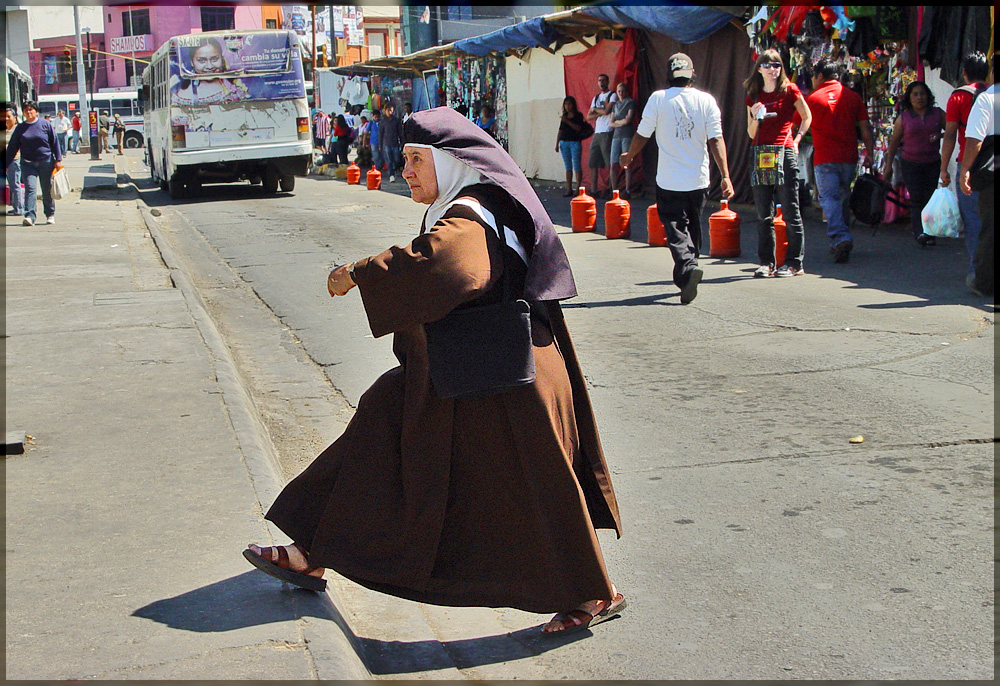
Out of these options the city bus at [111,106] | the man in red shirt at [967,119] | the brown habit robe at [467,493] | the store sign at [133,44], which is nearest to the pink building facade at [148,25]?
the store sign at [133,44]

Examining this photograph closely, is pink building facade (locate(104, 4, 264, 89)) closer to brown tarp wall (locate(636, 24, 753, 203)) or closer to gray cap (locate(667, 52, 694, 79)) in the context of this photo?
brown tarp wall (locate(636, 24, 753, 203))

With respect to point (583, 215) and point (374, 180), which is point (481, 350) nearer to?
point (583, 215)

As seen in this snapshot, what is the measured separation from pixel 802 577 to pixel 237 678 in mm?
2014

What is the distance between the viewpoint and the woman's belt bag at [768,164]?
32.4 feet

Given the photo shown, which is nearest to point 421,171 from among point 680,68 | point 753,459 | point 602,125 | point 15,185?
point 753,459

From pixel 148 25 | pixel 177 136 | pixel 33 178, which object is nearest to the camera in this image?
pixel 33 178

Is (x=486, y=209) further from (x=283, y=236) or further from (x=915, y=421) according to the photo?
(x=283, y=236)

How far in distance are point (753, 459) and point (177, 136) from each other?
18.7 m

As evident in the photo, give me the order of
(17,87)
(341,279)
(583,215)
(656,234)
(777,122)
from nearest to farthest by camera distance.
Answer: (341,279)
(777,122)
(656,234)
(583,215)
(17,87)

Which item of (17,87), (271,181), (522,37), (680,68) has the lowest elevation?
(271,181)

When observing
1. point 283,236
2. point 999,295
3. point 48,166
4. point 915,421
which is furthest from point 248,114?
point 915,421

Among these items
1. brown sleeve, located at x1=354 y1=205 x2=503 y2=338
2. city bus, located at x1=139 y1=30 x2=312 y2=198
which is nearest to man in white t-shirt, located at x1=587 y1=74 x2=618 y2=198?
city bus, located at x1=139 y1=30 x2=312 y2=198

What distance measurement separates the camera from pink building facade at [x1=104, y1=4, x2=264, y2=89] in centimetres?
7288

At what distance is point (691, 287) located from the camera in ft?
29.8
